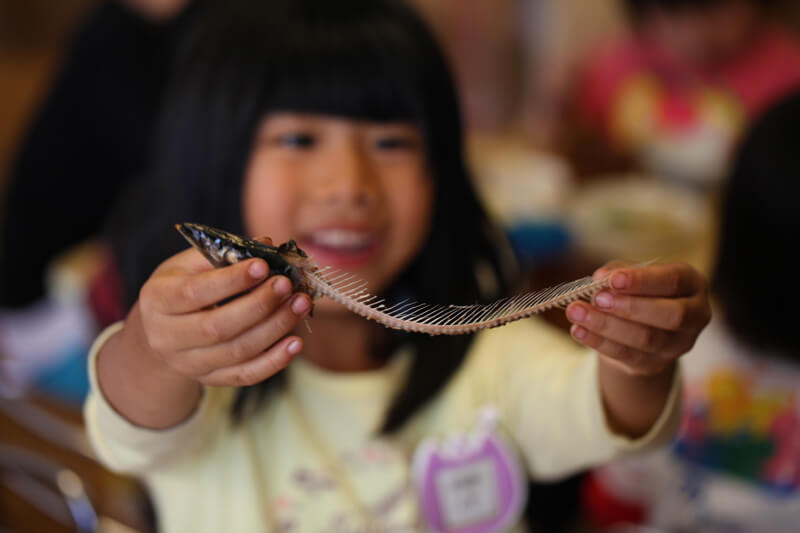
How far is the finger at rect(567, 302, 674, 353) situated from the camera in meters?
0.39

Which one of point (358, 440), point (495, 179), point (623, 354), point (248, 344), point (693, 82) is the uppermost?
point (248, 344)

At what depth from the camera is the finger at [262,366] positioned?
0.38m

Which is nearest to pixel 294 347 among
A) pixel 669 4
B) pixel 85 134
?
pixel 85 134

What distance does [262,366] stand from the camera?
39 cm

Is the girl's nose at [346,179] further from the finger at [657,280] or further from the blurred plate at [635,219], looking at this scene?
the blurred plate at [635,219]

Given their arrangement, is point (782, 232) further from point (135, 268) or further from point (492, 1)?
point (492, 1)

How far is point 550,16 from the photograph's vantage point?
3158mm

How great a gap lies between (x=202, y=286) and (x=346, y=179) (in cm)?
25

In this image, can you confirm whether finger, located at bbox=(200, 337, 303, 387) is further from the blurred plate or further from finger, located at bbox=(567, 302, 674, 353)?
the blurred plate

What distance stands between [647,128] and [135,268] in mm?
1392

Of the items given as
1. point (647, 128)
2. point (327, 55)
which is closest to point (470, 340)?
point (327, 55)

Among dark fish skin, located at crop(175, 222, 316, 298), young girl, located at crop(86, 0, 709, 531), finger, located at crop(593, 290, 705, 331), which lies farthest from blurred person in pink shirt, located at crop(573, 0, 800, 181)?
dark fish skin, located at crop(175, 222, 316, 298)

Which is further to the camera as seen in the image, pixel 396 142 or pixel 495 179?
pixel 495 179

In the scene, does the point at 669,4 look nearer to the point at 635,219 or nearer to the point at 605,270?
the point at 635,219
